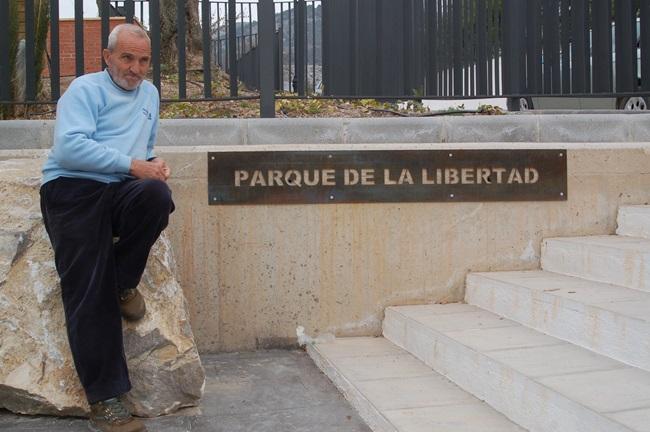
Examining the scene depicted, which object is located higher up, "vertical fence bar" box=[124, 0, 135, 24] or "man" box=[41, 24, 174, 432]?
"vertical fence bar" box=[124, 0, 135, 24]

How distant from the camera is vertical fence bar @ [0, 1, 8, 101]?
17.9ft

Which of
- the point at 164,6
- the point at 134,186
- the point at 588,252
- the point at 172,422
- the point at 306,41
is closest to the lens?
the point at 134,186

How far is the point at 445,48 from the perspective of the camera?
6094 mm

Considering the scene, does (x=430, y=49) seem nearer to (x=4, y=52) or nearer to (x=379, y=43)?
(x=379, y=43)

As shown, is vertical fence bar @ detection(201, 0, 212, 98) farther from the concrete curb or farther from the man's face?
the man's face

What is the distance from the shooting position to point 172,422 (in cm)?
378

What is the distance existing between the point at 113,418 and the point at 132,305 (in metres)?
0.54

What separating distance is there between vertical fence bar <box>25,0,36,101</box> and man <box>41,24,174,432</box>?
2170 millimetres

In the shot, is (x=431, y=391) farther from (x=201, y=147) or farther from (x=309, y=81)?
(x=309, y=81)

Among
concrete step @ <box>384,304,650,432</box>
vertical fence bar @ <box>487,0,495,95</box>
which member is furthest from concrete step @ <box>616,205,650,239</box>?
vertical fence bar @ <box>487,0,495,95</box>

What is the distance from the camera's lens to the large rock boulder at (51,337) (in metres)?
3.70

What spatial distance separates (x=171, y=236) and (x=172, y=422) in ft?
5.04

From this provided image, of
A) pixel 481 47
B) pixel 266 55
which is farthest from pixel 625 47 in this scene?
pixel 266 55

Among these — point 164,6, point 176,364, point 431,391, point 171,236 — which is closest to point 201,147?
point 171,236
